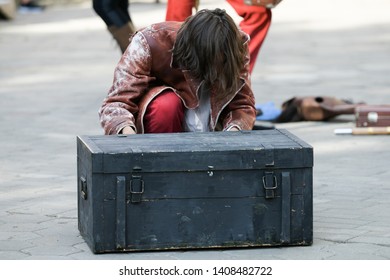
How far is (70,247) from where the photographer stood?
4391mm

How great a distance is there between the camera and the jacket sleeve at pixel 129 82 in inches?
184

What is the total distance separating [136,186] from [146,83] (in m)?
0.71

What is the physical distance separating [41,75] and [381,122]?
3.71 meters

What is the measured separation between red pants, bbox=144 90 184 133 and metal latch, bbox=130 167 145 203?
2.01ft

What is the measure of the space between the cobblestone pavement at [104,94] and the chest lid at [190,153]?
0.32 meters

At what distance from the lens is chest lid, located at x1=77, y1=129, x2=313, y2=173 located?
13.6 ft

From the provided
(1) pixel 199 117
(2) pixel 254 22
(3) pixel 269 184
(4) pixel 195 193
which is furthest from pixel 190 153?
(2) pixel 254 22

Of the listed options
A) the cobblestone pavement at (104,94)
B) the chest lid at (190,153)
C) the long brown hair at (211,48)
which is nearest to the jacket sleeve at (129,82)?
the long brown hair at (211,48)

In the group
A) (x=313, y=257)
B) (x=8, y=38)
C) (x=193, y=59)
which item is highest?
(x=193, y=59)

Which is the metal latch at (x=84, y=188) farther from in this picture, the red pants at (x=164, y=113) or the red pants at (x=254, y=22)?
the red pants at (x=254, y=22)

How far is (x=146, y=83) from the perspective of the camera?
4.75m

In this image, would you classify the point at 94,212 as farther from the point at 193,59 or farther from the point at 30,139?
the point at 30,139

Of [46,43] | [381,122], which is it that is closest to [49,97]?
[381,122]

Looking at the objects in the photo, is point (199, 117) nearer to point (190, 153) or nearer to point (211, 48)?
point (211, 48)
